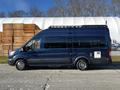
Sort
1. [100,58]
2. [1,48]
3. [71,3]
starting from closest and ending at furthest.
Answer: [100,58] < [1,48] < [71,3]

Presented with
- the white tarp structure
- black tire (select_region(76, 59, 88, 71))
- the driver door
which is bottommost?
black tire (select_region(76, 59, 88, 71))

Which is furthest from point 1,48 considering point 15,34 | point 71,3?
point 71,3

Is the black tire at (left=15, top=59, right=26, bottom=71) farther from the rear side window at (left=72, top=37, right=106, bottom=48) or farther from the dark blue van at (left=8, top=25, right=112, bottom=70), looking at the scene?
the rear side window at (left=72, top=37, right=106, bottom=48)

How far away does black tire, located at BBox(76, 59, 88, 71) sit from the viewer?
67.5 feet

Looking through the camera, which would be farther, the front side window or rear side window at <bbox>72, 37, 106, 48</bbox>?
the front side window

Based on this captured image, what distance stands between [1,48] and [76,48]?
45.7 ft

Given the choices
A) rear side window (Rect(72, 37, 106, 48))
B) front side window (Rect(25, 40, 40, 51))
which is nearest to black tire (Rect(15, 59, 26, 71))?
front side window (Rect(25, 40, 40, 51))

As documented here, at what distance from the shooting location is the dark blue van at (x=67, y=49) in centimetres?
2058

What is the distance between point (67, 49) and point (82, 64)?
3.98ft

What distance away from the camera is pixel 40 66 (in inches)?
829

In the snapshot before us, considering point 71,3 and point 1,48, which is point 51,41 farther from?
point 71,3

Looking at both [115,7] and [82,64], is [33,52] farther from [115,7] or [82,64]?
[115,7]

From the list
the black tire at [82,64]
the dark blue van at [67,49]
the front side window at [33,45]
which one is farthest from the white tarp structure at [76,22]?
the front side window at [33,45]

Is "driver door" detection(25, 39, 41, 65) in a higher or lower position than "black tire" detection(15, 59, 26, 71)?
higher
